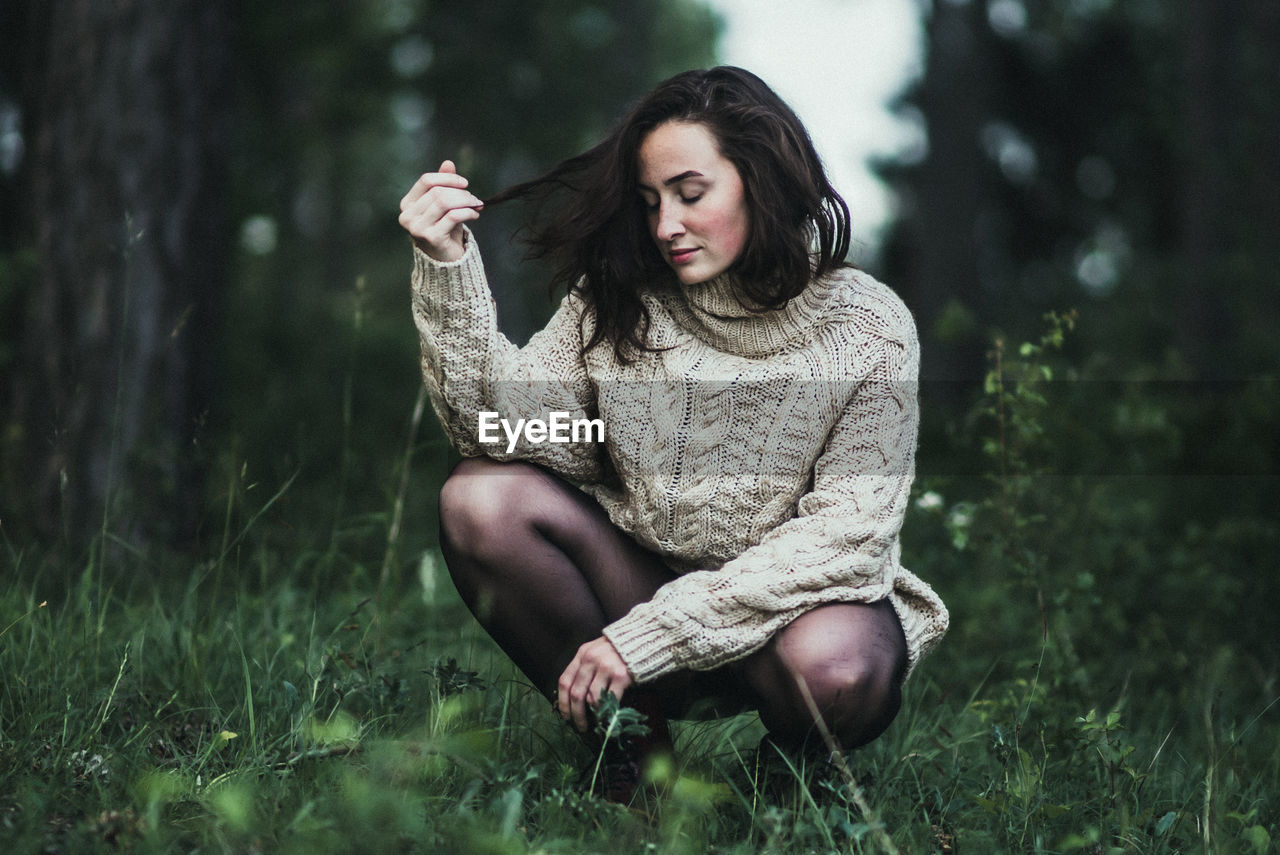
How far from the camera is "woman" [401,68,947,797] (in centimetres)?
199

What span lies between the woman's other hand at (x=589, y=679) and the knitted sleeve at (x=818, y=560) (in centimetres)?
2

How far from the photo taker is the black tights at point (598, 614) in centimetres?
191

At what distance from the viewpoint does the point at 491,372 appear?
2.09 m

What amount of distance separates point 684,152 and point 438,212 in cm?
46

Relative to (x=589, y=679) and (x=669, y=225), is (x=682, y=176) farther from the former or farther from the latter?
(x=589, y=679)

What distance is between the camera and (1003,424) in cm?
267

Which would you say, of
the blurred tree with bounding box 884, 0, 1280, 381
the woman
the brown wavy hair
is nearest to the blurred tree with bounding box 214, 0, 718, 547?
the brown wavy hair

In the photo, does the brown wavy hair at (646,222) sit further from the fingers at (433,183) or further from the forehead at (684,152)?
the fingers at (433,183)

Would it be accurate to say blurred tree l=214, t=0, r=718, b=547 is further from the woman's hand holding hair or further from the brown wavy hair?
the woman's hand holding hair

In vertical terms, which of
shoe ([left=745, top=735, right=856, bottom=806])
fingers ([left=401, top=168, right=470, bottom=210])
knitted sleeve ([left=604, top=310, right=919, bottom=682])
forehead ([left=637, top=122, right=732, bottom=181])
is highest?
forehead ([left=637, top=122, right=732, bottom=181])

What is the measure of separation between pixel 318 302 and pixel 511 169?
3581 mm

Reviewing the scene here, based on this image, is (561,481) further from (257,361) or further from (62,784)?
(257,361)

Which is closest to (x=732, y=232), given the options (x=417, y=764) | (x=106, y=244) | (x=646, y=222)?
(x=646, y=222)

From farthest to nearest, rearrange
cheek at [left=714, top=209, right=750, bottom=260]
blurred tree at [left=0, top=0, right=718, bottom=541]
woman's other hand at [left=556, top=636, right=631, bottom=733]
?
blurred tree at [left=0, top=0, right=718, bottom=541], cheek at [left=714, top=209, right=750, bottom=260], woman's other hand at [left=556, top=636, right=631, bottom=733]
